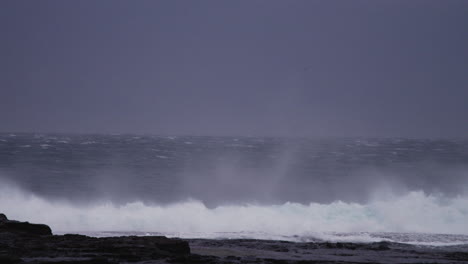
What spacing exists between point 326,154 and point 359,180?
20.7 m

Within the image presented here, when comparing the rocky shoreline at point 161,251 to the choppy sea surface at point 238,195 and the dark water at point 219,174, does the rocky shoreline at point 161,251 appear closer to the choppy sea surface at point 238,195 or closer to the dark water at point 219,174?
the choppy sea surface at point 238,195

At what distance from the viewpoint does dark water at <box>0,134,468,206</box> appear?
36719 mm

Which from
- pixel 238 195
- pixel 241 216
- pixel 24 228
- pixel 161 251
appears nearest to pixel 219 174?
pixel 238 195

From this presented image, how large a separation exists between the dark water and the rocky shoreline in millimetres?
17827

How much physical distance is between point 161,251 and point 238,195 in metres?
24.7

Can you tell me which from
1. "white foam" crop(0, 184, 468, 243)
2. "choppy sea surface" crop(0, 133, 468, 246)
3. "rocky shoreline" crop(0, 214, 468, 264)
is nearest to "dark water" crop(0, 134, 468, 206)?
"choppy sea surface" crop(0, 133, 468, 246)

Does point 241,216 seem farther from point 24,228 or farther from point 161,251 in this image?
point 161,251

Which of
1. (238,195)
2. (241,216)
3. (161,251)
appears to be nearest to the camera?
(161,251)

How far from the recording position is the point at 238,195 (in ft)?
124

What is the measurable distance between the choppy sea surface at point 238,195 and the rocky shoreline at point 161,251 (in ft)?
16.8

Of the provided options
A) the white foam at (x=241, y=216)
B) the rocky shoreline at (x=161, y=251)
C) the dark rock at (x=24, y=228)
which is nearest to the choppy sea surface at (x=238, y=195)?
the white foam at (x=241, y=216)

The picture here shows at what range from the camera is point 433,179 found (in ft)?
147

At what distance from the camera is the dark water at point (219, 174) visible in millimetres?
36719

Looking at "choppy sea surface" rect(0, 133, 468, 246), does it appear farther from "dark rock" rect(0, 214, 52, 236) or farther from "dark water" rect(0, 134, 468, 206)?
"dark rock" rect(0, 214, 52, 236)
